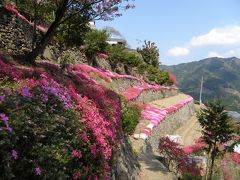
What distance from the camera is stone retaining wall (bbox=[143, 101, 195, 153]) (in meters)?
26.9

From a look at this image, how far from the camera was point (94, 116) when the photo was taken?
9922 mm

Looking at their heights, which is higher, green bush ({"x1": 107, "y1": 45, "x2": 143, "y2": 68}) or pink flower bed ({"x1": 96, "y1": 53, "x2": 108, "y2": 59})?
green bush ({"x1": 107, "y1": 45, "x2": 143, "y2": 68})

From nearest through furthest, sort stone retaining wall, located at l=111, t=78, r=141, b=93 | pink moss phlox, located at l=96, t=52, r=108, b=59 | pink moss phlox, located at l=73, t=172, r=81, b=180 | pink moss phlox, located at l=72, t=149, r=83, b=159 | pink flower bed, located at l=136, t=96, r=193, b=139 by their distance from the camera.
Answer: pink moss phlox, located at l=72, t=149, r=83, b=159 → pink moss phlox, located at l=73, t=172, r=81, b=180 → pink flower bed, located at l=136, t=96, r=193, b=139 → stone retaining wall, located at l=111, t=78, r=141, b=93 → pink moss phlox, located at l=96, t=52, r=108, b=59

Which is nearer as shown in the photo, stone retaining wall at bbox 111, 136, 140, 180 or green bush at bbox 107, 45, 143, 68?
stone retaining wall at bbox 111, 136, 140, 180

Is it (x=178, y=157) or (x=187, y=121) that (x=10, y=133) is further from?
(x=187, y=121)

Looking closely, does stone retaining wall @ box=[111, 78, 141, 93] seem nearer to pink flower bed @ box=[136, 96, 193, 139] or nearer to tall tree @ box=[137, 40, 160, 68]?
pink flower bed @ box=[136, 96, 193, 139]

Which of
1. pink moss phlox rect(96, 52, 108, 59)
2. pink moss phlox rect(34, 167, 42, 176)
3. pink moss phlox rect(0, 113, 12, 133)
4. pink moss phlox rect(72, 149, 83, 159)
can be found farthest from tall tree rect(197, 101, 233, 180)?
pink moss phlox rect(96, 52, 108, 59)

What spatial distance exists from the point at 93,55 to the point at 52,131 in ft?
109

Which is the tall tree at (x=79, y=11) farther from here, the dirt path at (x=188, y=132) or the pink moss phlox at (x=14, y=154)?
the dirt path at (x=188, y=132)

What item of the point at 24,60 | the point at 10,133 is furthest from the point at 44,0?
the point at 10,133

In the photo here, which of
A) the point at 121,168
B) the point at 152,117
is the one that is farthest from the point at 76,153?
the point at 152,117

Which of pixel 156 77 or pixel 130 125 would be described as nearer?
pixel 130 125

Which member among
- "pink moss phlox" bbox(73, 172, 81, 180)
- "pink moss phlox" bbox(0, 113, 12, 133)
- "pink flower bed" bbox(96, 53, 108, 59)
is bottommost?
"pink moss phlox" bbox(73, 172, 81, 180)

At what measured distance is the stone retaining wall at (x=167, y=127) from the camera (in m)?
26.9
